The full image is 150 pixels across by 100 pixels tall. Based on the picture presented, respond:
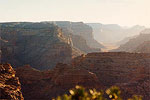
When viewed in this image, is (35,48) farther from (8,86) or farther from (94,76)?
(8,86)

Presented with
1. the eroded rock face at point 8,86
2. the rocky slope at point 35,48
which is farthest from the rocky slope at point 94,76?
the rocky slope at point 35,48

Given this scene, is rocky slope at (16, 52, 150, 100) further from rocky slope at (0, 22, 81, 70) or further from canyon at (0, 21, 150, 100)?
rocky slope at (0, 22, 81, 70)

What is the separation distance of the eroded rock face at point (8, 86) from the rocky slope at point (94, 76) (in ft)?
27.5

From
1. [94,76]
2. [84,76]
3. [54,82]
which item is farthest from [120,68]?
[54,82]

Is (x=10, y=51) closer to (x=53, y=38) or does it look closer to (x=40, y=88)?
(x=53, y=38)

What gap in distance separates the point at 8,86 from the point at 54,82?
45.4 feet

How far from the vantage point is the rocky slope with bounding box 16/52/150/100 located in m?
48.2

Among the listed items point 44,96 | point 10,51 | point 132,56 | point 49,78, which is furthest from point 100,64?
point 10,51

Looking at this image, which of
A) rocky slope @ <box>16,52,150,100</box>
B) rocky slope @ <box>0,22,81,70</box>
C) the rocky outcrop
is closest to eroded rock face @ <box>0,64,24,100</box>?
rocky slope @ <box>16,52,150,100</box>

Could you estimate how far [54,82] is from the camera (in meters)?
49.6

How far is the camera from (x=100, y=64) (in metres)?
57.3

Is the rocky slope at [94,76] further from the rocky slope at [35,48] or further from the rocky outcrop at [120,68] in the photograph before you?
the rocky slope at [35,48]

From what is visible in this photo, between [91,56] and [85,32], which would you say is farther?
[85,32]

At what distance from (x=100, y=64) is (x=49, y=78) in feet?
39.9
